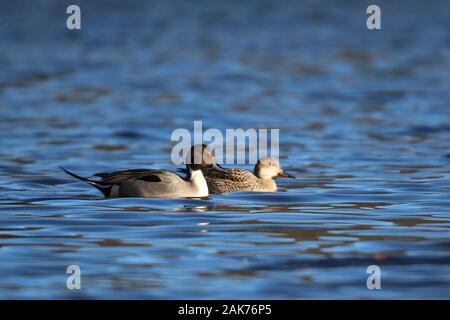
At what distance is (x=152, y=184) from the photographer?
1242cm

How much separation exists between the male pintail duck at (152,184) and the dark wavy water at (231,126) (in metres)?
0.26

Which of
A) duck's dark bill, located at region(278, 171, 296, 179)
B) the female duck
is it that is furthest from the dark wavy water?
the female duck

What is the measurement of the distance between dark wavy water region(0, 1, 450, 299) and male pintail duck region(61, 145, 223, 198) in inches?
10.1

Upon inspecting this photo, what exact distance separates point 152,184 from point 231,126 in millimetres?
7263

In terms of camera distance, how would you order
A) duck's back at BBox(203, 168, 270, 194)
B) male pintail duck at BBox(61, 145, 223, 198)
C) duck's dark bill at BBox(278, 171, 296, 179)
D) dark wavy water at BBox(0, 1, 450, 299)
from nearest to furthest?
dark wavy water at BBox(0, 1, 450, 299) < male pintail duck at BBox(61, 145, 223, 198) < duck's back at BBox(203, 168, 270, 194) < duck's dark bill at BBox(278, 171, 296, 179)

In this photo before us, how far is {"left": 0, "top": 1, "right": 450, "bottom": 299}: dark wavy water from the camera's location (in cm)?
899

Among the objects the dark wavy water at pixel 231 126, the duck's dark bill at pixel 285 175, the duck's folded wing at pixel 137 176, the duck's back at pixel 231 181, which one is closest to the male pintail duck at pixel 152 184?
the duck's folded wing at pixel 137 176

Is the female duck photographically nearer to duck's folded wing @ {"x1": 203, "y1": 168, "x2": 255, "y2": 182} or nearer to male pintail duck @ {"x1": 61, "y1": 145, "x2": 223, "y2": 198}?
duck's folded wing @ {"x1": 203, "y1": 168, "x2": 255, "y2": 182}

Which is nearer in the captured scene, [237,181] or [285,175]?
[237,181]

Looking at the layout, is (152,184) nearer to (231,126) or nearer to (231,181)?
(231,181)

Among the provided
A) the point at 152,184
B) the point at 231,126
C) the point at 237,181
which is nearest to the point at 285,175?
the point at 237,181

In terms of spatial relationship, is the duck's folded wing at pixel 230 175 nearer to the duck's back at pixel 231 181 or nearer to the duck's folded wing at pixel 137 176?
the duck's back at pixel 231 181

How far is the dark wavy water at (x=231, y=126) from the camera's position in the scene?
8992mm
